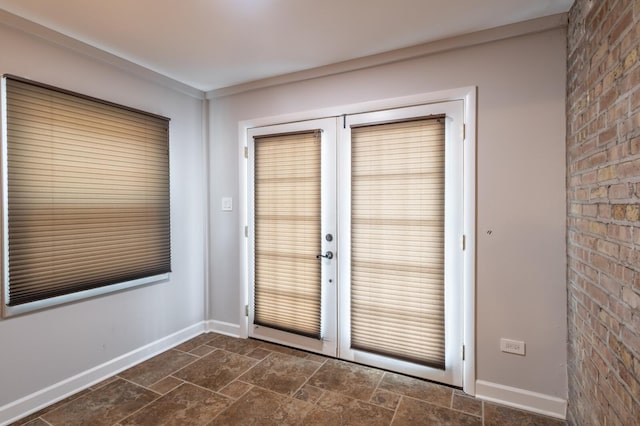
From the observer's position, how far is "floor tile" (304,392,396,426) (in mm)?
2029

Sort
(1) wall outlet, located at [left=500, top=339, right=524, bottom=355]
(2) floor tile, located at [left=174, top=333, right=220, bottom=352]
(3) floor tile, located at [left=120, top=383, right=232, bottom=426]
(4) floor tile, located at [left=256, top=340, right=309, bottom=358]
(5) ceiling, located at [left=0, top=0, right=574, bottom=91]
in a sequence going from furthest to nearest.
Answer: (2) floor tile, located at [left=174, top=333, right=220, bottom=352], (4) floor tile, located at [left=256, top=340, right=309, bottom=358], (1) wall outlet, located at [left=500, top=339, right=524, bottom=355], (3) floor tile, located at [left=120, top=383, right=232, bottom=426], (5) ceiling, located at [left=0, top=0, right=574, bottom=91]

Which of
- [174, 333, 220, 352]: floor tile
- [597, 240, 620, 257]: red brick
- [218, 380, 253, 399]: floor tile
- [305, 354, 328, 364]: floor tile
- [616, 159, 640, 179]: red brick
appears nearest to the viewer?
[616, 159, 640, 179]: red brick

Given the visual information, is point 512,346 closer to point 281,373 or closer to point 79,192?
point 281,373

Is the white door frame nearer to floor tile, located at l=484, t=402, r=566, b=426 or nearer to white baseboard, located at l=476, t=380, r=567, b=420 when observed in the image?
white baseboard, located at l=476, t=380, r=567, b=420

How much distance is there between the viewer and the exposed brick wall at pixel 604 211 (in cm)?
121

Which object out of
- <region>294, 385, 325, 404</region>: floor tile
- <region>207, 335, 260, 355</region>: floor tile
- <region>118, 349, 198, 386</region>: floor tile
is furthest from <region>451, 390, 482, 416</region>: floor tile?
<region>118, 349, 198, 386</region>: floor tile

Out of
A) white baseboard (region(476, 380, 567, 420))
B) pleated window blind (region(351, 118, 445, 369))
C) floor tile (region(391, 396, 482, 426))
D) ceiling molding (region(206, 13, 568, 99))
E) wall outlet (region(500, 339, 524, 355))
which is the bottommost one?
floor tile (region(391, 396, 482, 426))

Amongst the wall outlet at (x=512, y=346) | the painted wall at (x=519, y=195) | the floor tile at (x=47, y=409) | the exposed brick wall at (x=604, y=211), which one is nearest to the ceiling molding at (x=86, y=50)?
the painted wall at (x=519, y=195)

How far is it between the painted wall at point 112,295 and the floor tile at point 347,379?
159 cm

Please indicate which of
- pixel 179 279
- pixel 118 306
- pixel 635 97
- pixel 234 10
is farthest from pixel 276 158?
pixel 635 97

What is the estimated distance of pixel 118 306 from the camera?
2666mm

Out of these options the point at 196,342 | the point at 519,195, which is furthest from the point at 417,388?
the point at 196,342

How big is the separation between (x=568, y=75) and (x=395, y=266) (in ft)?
5.61

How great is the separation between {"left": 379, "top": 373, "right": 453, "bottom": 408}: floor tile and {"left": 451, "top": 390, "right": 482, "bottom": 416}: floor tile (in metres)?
0.04
